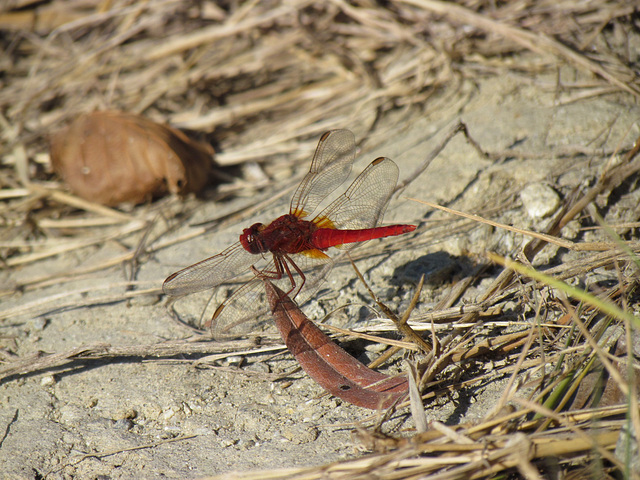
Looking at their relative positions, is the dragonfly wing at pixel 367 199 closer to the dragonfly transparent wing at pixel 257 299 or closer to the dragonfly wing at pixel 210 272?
the dragonfly transparent wing at pixel 257 299

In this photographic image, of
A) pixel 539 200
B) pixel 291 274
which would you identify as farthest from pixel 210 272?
pixel 539 200

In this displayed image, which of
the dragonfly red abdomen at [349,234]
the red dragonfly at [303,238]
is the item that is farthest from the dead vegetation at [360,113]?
the dragonfly red abdomen at [349,234]

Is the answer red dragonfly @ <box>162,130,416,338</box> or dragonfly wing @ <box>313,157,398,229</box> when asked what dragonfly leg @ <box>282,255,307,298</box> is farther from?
dragonfly wing @ <box>313,157,398,229</box>

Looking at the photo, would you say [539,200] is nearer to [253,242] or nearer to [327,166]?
[327,166]

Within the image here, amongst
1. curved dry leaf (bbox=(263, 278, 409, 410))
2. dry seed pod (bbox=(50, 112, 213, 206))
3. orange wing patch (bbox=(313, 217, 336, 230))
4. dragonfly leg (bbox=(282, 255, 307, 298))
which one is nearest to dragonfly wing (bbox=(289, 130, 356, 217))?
orange wing patch (bbox=(313, 217, 336, 230))

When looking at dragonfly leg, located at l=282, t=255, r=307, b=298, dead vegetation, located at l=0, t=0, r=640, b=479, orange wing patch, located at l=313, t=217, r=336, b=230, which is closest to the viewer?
dead vegetation, located at l=0, t=0, r=640, b=479

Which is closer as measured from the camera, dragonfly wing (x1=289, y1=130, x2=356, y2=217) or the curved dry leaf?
the curved dry leaf
